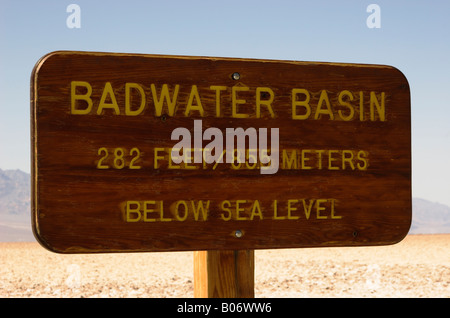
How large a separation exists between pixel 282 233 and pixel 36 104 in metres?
1.23

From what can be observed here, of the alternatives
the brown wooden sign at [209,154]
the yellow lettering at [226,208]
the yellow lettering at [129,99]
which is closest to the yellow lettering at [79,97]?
the brown wooden sign at [209,154]

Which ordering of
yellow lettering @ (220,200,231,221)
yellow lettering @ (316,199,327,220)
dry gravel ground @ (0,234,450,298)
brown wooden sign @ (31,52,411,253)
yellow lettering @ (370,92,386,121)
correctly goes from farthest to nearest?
dry gravel ground @ (0,234,450,298), yellow lettering @ (370,92,386,121), yellow lettering @ (316,199,327,220), yellow lettering @ (220,200,231,221), brown wooden sign @ (31,52,411,253)

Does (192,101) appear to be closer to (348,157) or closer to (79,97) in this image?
(79,97)

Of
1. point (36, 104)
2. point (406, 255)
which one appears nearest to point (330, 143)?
point (36, 104)

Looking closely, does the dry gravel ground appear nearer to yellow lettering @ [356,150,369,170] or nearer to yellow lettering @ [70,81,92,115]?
yellow lettering @ [356,150,369,170]

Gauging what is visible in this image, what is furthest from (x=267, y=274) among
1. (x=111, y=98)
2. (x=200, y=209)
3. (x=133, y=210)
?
(x=111, y=98)

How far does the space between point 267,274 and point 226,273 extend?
7066 mm

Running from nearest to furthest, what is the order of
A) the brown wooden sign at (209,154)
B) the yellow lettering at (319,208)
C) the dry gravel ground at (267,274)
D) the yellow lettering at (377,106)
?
the brown wooden sign at (209,154), the yellow lettering at (319,208), the yellow lettering at (377,106), the dry gravel ground at (267,274)

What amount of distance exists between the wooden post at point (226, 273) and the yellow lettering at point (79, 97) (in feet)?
2.84

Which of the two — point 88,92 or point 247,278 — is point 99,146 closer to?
point 88,92

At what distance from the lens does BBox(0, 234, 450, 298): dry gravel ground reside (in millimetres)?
8398

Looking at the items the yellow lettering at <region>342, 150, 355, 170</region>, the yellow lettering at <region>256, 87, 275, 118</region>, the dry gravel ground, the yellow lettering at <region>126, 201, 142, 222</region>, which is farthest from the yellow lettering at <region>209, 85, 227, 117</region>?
the dry gravel ground

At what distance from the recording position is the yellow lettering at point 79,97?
2.66 meters

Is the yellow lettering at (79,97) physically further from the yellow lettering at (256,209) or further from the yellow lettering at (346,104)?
the yellow lettering at (346,104)
